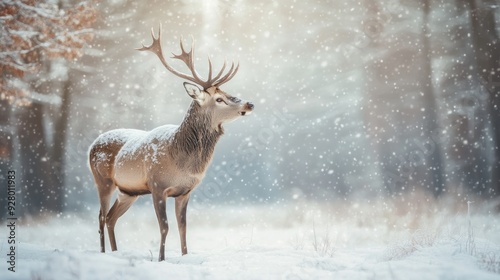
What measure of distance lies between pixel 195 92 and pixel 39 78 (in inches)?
56.3

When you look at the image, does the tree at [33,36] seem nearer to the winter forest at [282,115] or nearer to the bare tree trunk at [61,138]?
the winter forest at [282,115]

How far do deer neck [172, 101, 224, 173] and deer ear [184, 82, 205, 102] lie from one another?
52 mm

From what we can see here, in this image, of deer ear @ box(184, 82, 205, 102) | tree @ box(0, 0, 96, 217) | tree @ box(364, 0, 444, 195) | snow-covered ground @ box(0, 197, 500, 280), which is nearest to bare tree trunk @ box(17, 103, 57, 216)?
tree @ box(0, 0, 96, 217)

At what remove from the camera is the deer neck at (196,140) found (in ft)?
7.84

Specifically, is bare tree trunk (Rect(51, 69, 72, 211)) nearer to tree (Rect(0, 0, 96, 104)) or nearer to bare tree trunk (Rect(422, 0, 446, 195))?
tree (Rect(0, 0, 96, 104))

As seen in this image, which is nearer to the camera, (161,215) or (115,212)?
(161,215)

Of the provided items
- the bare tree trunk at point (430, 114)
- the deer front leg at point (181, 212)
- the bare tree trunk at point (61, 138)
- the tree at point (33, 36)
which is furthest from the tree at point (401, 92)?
the bare tree trunk at point (61, 138)

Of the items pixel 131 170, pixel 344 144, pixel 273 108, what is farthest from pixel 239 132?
pixel 131 170

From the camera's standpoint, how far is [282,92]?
3.54 metres

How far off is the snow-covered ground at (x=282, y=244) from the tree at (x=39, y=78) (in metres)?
0.27

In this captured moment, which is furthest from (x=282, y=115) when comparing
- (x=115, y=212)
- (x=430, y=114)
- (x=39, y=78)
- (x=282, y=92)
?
(x=39, y=78)

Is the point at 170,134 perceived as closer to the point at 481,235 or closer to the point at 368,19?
the point at 368,19

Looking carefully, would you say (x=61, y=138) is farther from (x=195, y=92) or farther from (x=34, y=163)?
(x=195, y=92)

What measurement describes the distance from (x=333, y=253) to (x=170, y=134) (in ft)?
3.68
